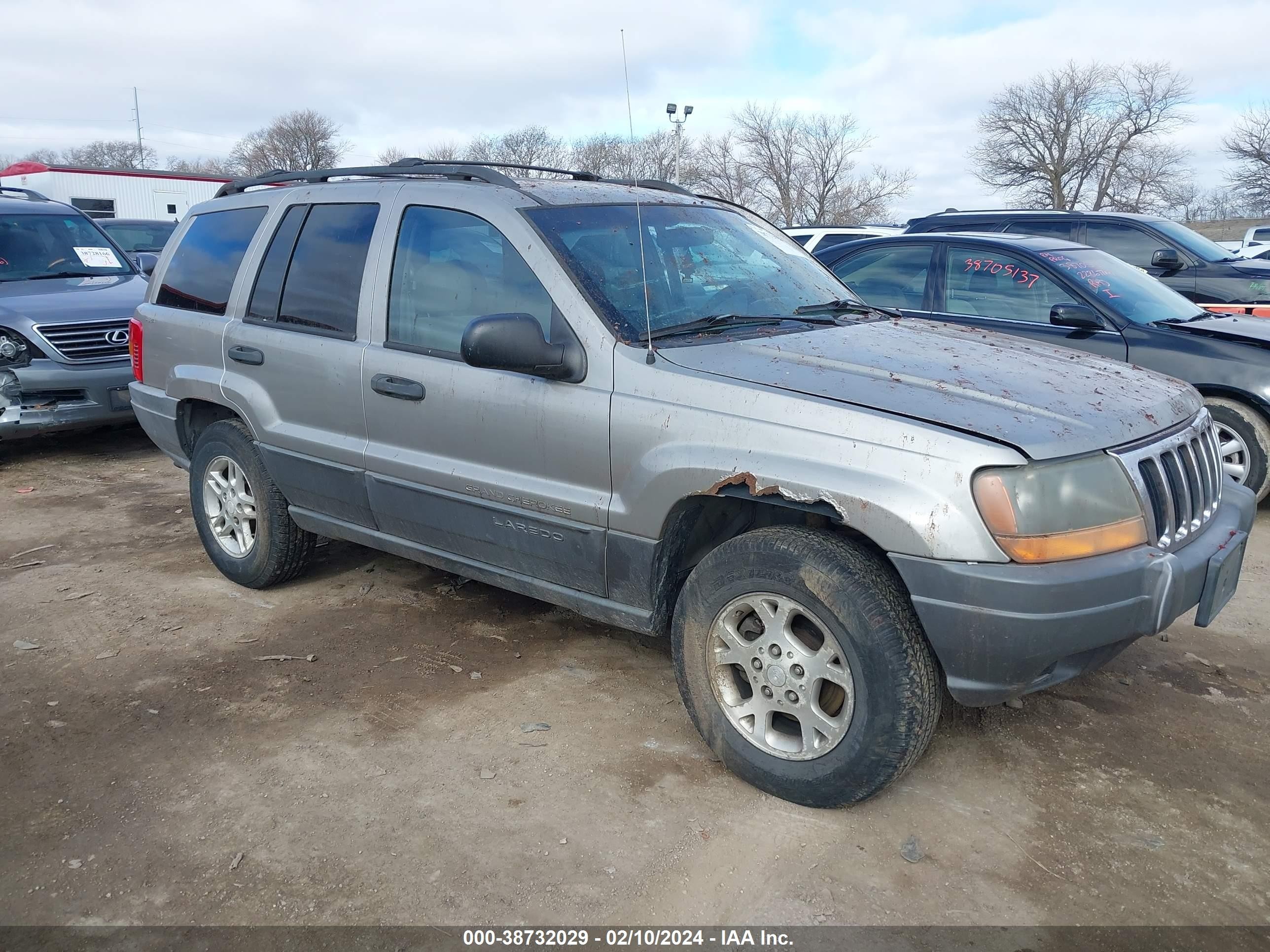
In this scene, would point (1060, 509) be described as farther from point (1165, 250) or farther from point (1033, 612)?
point (1165, 250)

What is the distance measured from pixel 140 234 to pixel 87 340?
11.8 meters

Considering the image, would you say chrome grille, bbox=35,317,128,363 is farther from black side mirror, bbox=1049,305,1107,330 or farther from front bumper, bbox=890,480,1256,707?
front bumper, bbox=890,480,1256,707

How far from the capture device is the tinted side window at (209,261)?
15.3ft

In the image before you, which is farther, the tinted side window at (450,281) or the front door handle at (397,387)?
the front door handle at (397,387)

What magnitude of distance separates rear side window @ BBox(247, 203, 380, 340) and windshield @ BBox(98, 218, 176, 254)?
14.5m

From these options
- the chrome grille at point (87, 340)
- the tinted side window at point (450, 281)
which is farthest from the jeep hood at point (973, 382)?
the chrome grille at point (87, 340)

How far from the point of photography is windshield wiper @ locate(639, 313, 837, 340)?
336cm

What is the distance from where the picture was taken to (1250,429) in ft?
19.2

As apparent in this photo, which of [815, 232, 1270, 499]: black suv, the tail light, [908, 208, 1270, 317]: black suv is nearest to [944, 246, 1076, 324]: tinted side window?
[815, 232, 1270, 499]: black suv

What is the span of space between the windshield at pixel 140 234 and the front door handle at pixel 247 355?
14.4 m

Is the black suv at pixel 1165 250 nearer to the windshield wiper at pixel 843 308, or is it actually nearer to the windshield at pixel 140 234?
the windshield wiper at pixel 843 308

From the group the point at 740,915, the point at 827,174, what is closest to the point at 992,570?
the point at 740,915

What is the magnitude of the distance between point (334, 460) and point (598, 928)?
2.32 m

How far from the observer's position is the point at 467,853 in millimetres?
2824
